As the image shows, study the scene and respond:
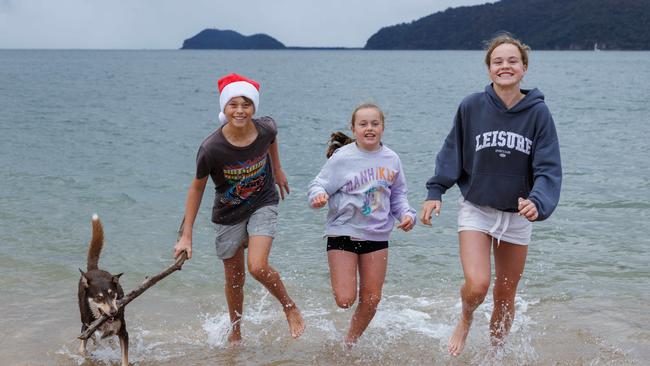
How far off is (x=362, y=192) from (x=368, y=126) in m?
0.49

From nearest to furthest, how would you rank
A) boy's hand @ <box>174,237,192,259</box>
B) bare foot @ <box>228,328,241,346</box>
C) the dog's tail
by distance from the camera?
boy's hand @ <box>174,237,192,259</box>, the dog's tail, bare foot @ <box>228,328,241,346</box>

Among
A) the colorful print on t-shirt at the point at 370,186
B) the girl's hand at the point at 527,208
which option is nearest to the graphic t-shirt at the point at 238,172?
the colorful print on t-shirt at the point at 370,186

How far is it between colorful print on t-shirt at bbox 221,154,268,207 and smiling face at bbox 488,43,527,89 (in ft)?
5.98

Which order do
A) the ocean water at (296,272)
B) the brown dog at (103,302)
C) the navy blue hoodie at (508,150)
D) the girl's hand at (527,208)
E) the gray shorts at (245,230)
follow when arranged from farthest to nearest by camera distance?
the ocean water at (296,272), the gray shorts at (245,230), the brown dog at (103,302), the navy blue hoodie at (508,150), the girl's hand at (527,208)

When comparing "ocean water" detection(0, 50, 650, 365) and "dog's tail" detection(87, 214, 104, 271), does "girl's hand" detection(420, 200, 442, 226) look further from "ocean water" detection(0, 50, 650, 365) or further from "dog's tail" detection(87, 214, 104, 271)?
"dog's tail" detection(87, 214, 104, 271)

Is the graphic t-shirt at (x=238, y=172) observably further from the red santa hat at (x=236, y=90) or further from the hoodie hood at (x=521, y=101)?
the hoodie hood at (x=521, y=101)

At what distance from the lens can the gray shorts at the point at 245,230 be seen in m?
5.93

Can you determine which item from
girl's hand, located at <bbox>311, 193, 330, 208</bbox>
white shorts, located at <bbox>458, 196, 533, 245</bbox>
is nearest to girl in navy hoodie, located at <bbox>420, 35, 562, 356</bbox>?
white shorts, located at <bbox>458, 196, 533, 245</bbox>

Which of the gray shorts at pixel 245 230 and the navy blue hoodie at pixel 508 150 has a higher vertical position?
the navy blue hoodie at pixel 508 150

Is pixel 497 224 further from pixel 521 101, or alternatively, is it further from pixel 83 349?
pixel 83 349

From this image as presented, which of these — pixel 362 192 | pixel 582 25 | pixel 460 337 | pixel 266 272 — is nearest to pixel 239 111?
pixel 362 192

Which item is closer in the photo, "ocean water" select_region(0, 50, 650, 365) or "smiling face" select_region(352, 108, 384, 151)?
"smiling face" select_region(352, 108, 384, 151)

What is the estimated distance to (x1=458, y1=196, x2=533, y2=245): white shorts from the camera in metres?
5.36

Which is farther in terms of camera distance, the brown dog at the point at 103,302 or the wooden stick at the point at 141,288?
the brown dog at the point at 103,302
